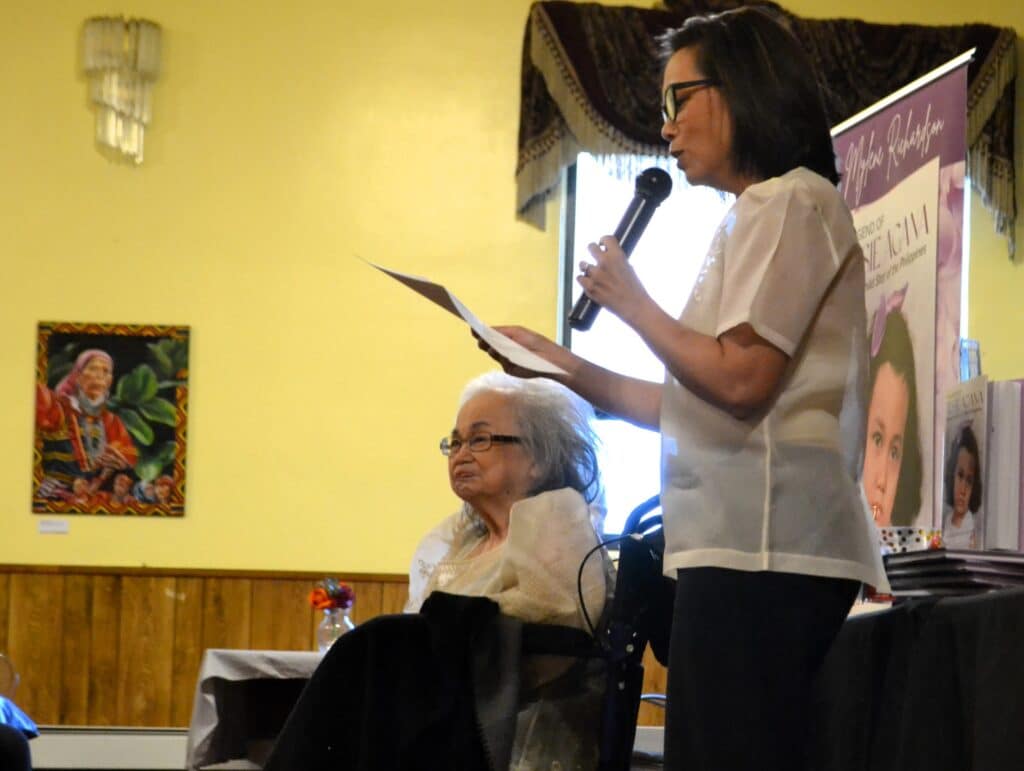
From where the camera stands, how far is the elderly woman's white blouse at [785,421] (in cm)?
149

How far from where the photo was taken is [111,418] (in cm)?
598

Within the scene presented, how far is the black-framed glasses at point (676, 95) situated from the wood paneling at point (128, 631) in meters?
4.42

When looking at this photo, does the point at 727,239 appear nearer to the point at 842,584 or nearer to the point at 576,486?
the point at 842,584

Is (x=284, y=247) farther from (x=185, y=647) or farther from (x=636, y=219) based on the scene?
(x=636, y=219)

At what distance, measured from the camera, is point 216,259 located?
20.0 ft

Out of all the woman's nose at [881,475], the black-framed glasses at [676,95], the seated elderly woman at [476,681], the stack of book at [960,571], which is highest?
the black-framed glasses at [676,95]

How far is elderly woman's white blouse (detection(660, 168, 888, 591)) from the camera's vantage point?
1.49 m

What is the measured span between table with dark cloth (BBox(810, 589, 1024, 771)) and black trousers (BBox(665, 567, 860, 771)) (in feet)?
0.39

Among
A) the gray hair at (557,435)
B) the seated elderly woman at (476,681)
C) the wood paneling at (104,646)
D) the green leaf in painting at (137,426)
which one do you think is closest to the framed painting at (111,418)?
the green leaf in painting at (137,426)

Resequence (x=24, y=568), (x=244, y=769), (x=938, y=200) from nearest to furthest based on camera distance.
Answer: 1. (x=938, y=200)
2. (x=244, y=769)
3. (x=24, y=568)

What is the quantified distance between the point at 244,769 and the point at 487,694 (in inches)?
69.0

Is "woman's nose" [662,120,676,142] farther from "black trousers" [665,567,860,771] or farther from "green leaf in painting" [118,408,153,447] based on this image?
"green leaf in painting" [118,408,153,447]

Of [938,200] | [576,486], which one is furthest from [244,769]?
[938,200]

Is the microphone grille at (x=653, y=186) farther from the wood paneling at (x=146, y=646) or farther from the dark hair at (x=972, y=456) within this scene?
the wood paneling at (x=146, y=646)
